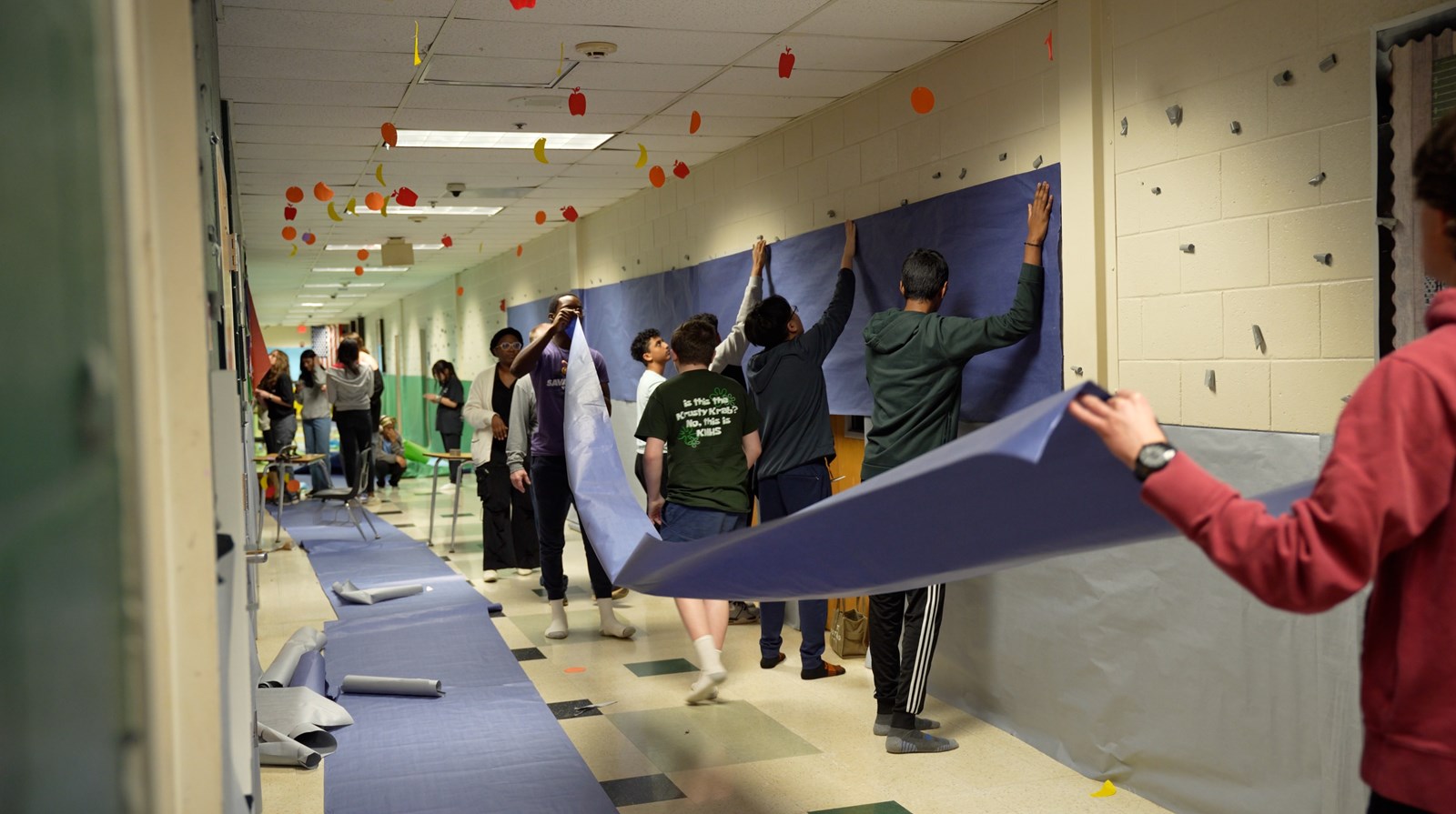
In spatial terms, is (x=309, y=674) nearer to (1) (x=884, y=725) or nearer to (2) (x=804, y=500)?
(2) (x=804, y=500)

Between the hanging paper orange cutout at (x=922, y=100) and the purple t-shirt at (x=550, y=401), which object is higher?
the hanging paper orange cutout at (x=922, y=100)

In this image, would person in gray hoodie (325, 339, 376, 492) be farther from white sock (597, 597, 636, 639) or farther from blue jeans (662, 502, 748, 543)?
blue jeans (662, 502, 748, 543)

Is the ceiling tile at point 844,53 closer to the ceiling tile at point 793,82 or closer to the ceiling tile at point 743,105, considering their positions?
the ceiling tile at point 793,82

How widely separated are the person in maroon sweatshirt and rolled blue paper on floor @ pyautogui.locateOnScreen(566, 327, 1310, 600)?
0.23 metres

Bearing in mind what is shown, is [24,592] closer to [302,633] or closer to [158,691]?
[158,691]

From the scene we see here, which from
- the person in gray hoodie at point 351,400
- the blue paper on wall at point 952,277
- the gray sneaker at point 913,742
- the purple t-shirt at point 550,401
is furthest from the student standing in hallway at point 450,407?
the gray sneaker at point 913,742

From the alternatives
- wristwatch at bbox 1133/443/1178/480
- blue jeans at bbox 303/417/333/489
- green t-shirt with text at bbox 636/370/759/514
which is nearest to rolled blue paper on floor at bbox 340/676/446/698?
green t-shirt with text at bbox 636/370/759/514

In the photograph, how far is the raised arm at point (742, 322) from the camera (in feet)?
18.4

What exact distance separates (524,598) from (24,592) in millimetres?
6030

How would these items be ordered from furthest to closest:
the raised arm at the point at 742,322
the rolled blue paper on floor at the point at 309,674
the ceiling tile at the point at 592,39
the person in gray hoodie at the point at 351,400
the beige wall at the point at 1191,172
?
the person in gray hoodie at the point at 351,400, the raised arm at the point at 742,322, the rolled blue paper on floor at the point at 309,674, the ceiling tile at the point at 592,39, the beige wall at the point at 1191,172

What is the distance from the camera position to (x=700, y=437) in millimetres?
4297

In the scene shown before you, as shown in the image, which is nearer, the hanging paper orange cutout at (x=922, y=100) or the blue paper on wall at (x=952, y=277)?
the blue paper on wall at (x=952, y=277)

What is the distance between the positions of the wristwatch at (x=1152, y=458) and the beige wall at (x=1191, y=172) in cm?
168

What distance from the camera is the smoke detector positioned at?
4.33m
